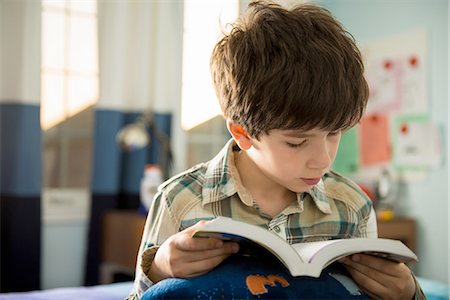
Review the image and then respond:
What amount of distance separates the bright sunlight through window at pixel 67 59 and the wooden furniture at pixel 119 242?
558mm

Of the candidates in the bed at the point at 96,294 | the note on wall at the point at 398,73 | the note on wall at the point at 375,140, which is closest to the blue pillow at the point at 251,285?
the bed at the point at 96,294

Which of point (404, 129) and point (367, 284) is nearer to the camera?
point (367, 284)

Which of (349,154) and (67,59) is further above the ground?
(67,59)

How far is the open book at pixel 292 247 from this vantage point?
0.87m

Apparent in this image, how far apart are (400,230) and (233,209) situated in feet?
7.21

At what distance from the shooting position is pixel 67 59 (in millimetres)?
3170

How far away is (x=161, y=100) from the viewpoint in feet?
11.2

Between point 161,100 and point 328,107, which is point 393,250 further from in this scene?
point 161,100

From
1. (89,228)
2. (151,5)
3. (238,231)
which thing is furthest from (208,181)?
(151,5)

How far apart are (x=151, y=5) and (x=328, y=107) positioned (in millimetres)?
2460

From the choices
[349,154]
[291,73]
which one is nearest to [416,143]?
[349,154]

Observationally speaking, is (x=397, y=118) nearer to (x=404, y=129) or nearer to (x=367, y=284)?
(x=404, y=129)

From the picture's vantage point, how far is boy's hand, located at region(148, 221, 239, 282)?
0.95m

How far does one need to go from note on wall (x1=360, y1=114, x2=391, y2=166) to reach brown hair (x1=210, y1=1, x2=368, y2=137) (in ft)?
7.84
